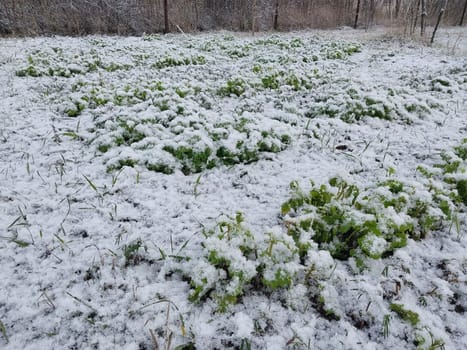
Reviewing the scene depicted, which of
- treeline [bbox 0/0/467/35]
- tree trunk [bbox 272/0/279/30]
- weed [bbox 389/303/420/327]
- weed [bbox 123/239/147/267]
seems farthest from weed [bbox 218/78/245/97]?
Result: tree trunk [bbox 272/0/279/30]

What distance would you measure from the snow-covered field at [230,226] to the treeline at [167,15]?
12215 mm

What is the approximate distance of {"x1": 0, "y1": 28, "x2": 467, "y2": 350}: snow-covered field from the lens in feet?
5.68

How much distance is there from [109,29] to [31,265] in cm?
1774

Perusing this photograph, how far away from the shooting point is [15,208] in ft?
8.68

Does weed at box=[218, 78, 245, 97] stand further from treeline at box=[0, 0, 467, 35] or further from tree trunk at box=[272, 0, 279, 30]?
tree trunk at box=[272, 0, 279, 30]

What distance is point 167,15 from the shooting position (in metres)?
16.5

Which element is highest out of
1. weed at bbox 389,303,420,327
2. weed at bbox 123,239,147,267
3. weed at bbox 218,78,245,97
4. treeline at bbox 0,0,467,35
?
treeline at bbox 0,0,467,35

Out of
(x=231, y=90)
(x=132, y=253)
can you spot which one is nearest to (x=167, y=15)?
(x=231, y=90)

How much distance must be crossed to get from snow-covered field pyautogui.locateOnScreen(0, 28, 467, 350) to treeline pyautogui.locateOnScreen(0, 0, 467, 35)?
12.2 m

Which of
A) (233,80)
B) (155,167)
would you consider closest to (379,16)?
(233,80)

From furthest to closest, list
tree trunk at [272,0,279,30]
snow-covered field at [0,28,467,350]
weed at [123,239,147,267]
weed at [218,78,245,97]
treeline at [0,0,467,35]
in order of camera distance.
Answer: tree trunk at [272,0,279,30]
treeline at [0,0,467,35]
weed at [218,78,245,97]
weed at [123,239,147,267]
snow-covered field at [0,28,467,350]

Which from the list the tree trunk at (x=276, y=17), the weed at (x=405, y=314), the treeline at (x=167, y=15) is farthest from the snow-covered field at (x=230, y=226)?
the tree trunk at (x=276, y=17)

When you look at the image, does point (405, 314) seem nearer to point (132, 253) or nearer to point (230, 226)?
point (230, 226)

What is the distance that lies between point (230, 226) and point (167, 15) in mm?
17519
